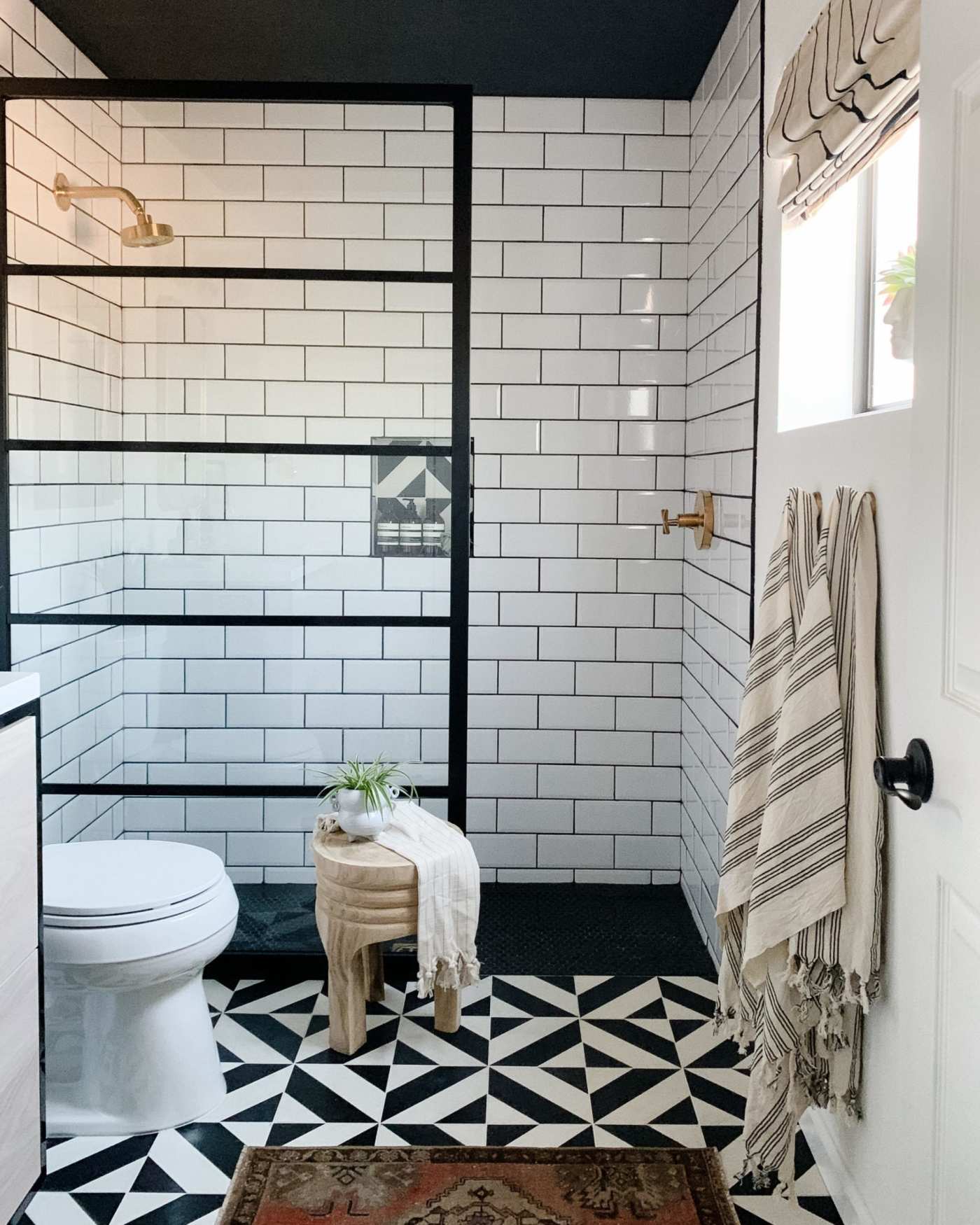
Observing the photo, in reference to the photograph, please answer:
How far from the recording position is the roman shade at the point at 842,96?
5.47 ft

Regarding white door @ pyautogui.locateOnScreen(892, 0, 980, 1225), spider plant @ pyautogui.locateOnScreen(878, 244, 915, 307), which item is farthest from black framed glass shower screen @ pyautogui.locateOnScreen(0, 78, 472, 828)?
white door @ pyautogui.locateOnScreen(892, 0, 980, 1225)

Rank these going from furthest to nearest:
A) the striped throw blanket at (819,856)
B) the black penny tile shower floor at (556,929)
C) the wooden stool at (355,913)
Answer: the black penny tile shower floor at (556,929) < the wooden stool at (355,913) < the striped throw blanket at (819,856)

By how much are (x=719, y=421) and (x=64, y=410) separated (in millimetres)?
1681

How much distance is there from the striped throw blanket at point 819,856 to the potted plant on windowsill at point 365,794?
3.27 ft

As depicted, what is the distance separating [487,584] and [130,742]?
130 centimetres

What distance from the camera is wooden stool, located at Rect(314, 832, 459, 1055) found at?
102 inches

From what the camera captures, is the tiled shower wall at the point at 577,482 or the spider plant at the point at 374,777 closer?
the spider plant at the point at 374,777

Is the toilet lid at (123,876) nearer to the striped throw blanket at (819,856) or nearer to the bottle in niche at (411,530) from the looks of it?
the bottle in niche at (411,530)

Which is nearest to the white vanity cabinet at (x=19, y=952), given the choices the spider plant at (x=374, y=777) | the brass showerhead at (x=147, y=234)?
the spider plant at (x=374, y=777)

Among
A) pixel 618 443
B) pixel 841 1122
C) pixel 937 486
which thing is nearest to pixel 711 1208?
pixel 841 1122

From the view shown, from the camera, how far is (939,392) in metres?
1.39

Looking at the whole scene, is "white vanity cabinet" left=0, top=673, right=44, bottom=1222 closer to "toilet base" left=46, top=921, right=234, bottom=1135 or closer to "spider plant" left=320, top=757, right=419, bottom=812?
"toilet base" left=46, top=921, right=234, bottom=1135

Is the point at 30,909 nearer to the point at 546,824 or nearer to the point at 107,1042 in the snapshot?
the point at 107,1042

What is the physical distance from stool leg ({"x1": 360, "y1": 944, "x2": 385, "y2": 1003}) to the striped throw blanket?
115cm
